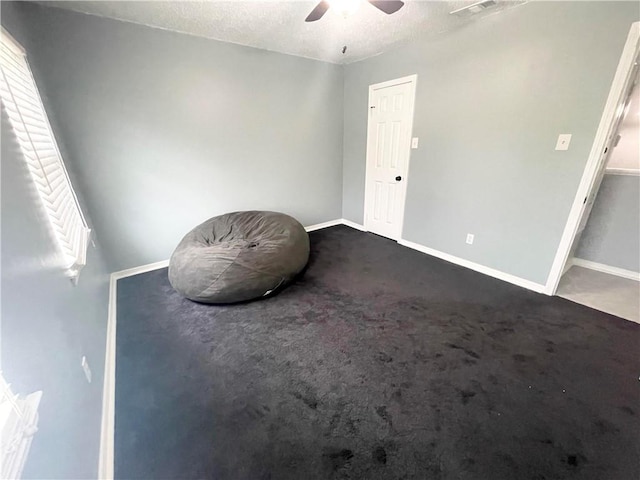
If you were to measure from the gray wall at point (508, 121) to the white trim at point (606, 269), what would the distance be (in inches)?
41.8

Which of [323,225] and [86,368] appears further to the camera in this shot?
[323,225]

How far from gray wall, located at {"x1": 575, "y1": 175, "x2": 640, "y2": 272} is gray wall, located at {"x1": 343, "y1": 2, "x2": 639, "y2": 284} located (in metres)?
1.08

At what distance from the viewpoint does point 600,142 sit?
2.05m

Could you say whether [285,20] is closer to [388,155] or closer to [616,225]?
[388,155]

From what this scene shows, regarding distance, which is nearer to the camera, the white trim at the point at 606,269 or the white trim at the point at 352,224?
the white trim at the point at 606,269

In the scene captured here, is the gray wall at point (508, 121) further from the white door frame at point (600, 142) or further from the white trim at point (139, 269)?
the white trim at point (139, 269)

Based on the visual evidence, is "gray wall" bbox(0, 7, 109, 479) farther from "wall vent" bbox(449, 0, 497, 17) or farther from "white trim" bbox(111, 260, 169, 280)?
"wall vent" bbox(449, 0, 497, 17)

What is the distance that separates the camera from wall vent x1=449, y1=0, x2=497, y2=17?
2.20 metres

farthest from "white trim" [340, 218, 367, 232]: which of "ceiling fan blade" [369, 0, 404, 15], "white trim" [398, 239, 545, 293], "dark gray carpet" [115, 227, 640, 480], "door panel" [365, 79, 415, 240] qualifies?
"ceiling fan blade" [369, 0, 404, 15]

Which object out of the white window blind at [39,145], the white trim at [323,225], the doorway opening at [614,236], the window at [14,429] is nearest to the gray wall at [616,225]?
the doorway opening at [614,236]

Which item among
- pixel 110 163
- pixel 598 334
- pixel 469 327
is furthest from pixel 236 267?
pixel 598 334

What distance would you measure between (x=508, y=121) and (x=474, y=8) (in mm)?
977

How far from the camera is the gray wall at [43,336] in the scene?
79 centimetres

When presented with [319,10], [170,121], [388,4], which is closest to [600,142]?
[388,4]
